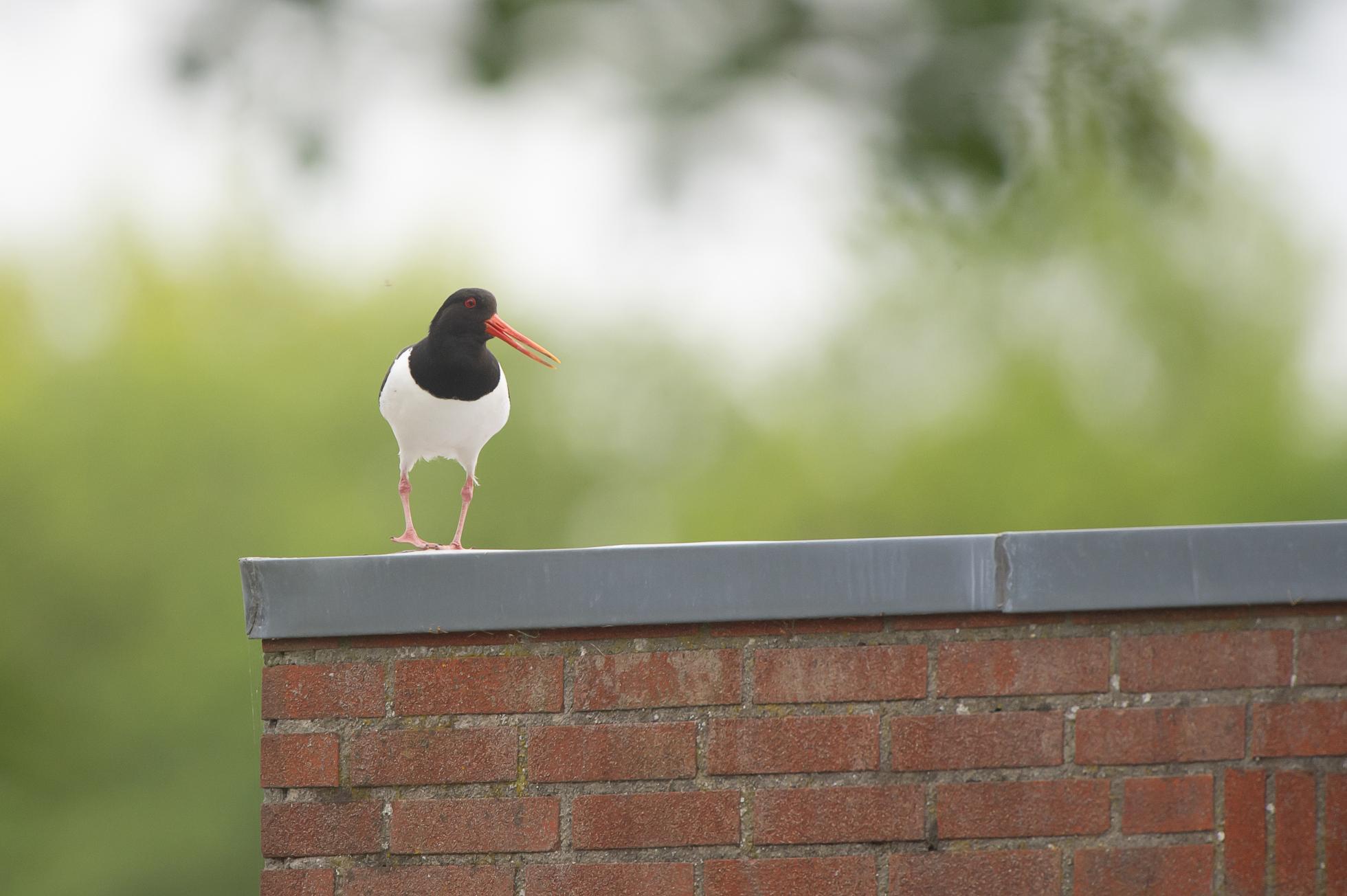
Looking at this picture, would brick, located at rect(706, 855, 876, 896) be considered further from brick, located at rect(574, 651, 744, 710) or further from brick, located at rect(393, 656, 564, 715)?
brick, located at rect(393, 656, 564, 715)

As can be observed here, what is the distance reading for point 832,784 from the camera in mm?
2285

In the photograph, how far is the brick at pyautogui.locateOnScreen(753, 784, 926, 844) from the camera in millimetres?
2266

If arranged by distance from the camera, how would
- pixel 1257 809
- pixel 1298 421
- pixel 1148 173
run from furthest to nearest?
pixel 1298 421, pixel 1148 173, pixel 1257 809

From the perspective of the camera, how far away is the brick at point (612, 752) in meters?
2.31

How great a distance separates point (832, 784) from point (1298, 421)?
2051 cm

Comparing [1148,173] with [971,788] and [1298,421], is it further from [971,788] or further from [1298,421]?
[1298,421]

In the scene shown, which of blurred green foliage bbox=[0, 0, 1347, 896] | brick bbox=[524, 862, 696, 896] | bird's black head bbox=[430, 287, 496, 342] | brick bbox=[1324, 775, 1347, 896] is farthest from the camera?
blurred green foliage bbox=[0, 0, 1347, 896]

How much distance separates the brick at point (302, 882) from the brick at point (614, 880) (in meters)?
0.34

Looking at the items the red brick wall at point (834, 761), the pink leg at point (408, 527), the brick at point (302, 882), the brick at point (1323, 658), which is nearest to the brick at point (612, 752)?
the red brick wall at point (834, 761)

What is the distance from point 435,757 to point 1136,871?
3.75 ft

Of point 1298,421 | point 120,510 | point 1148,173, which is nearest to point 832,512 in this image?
point 1298,421

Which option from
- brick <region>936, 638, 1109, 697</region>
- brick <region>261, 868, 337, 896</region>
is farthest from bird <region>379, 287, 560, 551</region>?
brick <region>936, 638, 1109, 697</region>

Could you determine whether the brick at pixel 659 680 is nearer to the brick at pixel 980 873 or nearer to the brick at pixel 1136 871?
the brick at pixel 980 873

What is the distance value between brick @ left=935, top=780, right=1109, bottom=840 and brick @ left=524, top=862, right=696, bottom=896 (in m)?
0.43
